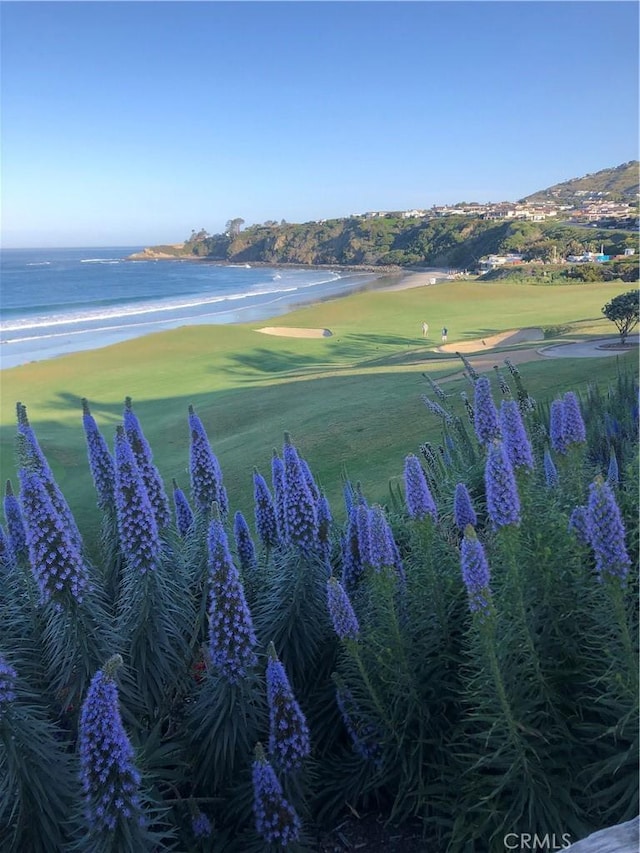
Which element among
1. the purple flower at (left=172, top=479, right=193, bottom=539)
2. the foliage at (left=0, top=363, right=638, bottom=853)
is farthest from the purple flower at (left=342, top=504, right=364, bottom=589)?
the purple flower at (left=172, top=479, right=193, bottom=539)

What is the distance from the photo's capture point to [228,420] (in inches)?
924

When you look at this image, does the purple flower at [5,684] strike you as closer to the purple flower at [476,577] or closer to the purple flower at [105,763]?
the purple flower at [105,763]

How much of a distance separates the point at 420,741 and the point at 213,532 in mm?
1725

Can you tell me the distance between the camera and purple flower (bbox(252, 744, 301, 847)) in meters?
3.52

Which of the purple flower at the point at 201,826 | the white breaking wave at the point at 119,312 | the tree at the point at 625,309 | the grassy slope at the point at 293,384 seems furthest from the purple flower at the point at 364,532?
the white breaking wave at the point at 119,312

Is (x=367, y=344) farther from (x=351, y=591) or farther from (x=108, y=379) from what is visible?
(x=351, y=591)

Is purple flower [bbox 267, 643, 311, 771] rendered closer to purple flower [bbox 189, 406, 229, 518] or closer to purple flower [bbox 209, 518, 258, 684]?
purple flower [bbox 209, 518, 258, 684]

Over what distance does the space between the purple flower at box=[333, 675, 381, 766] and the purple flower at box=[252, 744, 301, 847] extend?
2.00 ft

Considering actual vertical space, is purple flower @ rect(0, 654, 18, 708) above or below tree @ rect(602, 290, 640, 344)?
below

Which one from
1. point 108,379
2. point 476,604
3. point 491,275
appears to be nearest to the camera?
point 476,604

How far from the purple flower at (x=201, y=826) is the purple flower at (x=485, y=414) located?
313cm

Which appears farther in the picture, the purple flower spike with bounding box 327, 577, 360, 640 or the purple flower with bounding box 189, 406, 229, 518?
the purple flower with bounding box 189, 406, 229, 518

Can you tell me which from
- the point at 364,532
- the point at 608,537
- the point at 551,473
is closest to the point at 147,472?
the point at 364,532

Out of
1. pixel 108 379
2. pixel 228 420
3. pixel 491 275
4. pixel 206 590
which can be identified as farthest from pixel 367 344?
pixel 491 275
